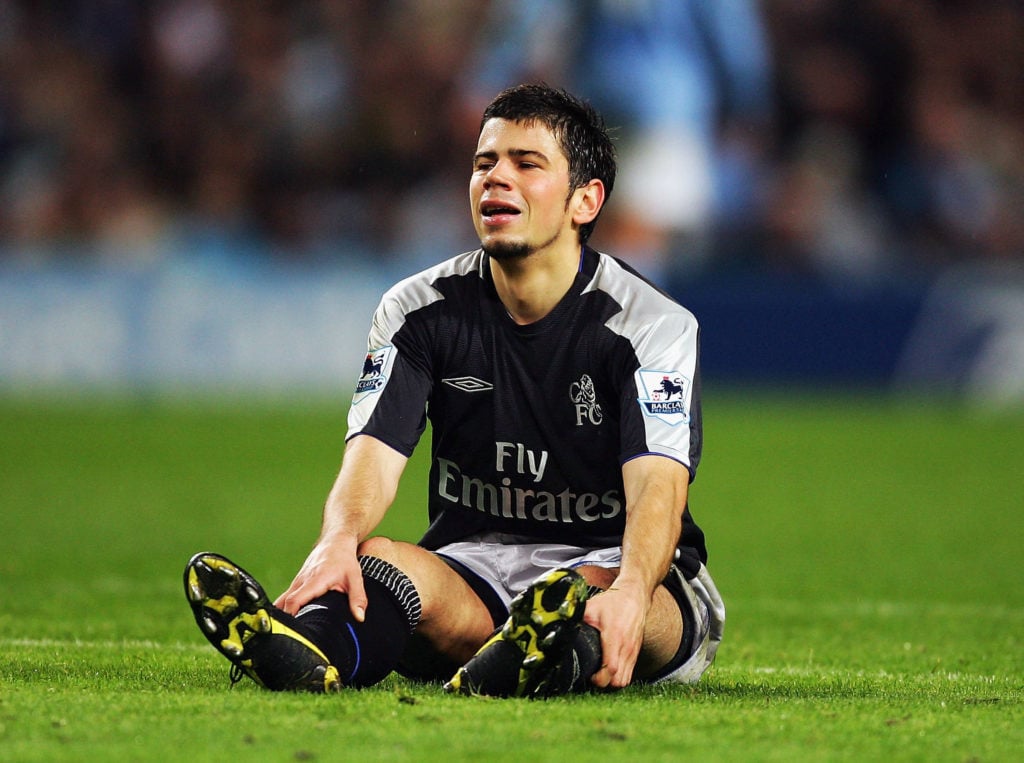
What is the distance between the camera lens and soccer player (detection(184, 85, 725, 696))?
4184 mm

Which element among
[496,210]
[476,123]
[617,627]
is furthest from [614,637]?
[476,123]

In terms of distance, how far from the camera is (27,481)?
35.2 feet

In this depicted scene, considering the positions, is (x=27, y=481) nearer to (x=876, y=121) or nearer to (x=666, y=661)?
(x=666, y=661)

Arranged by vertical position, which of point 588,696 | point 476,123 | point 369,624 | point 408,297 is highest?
point 476,123

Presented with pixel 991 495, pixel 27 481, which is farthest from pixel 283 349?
pixel 991 495

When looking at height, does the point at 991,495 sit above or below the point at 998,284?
below

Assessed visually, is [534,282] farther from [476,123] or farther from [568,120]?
[476,123]

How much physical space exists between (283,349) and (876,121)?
23.8 feet

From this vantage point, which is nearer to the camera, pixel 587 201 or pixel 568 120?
pixel 568 120

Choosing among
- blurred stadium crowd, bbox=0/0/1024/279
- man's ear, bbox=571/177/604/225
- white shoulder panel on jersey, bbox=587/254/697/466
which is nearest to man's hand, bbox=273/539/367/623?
white shoulder panel on jersey, bbox=587/254/697/466

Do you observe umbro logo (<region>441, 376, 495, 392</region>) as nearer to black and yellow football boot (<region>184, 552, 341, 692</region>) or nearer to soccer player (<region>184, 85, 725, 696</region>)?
soccer player (<region>184, 85, 725, 696</region>)

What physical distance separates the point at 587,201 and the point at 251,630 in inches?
62.5

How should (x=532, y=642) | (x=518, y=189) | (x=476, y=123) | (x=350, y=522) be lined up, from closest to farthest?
(x=532, y=642) → (x=350, y=522) → (x=518, y=189) → (x=476, y=123)

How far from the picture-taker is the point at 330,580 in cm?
409
